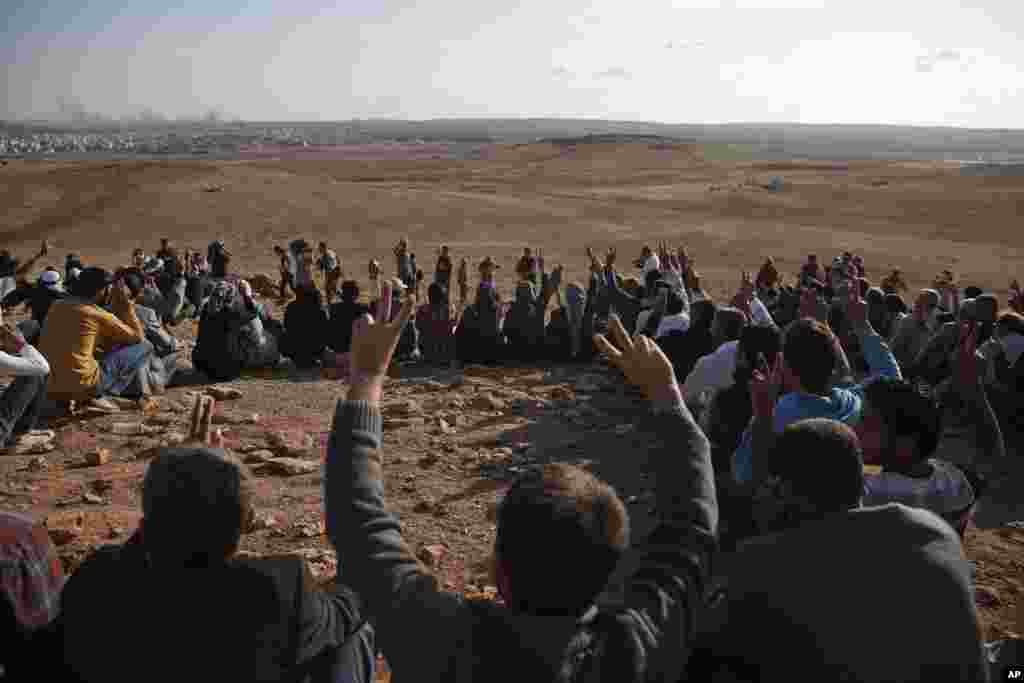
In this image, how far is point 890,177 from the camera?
49531mm

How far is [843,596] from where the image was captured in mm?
1997

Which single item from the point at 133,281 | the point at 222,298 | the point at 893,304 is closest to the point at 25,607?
the point at 222,298

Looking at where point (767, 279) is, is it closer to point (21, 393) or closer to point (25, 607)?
point (21, 393)

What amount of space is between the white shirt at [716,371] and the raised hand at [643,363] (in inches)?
127

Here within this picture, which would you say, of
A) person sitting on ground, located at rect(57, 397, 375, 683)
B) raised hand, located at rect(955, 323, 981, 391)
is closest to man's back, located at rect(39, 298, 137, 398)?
person sitting on ground, located at rect(57, 397, 375, 683)

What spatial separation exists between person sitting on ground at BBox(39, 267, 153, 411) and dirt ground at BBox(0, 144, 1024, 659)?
362 millimetres

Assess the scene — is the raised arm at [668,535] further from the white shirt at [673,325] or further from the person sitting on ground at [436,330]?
the person sitting on ground at [436,330]

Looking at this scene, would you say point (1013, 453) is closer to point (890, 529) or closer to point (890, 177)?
point (890, 529)

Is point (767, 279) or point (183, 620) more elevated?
point (183, 620)

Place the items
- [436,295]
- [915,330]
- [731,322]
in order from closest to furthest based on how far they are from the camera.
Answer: [731,322] → [915,330] → [436,295]

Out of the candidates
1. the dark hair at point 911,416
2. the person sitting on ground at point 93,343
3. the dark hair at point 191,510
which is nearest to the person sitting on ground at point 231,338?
the person sitting on ground at point 93,343

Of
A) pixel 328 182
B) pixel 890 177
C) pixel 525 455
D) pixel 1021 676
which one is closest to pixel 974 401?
pixel 525 455

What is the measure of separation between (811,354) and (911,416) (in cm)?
57

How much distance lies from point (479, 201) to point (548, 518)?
3323 cm
